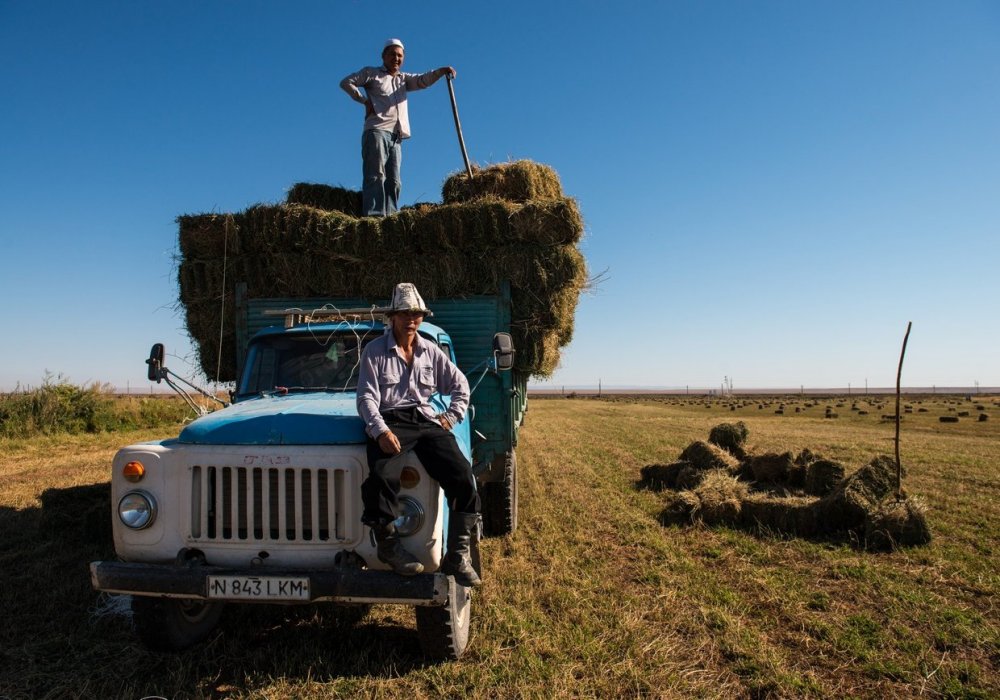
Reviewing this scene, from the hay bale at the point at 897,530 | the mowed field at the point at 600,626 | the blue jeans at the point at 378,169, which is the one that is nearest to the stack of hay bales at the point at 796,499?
the hay bale at the point at 897,530

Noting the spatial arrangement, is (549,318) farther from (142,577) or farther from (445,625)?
(142,577)

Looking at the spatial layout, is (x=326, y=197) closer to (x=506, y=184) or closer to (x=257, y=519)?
(x=506, y=184)

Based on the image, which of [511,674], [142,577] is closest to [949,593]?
[511,674]

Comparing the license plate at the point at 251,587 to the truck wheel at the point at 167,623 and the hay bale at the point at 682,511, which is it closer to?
the truck wheel at the point at 167,623

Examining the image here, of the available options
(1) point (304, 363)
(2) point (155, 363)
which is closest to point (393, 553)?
(1) point (304, 363)

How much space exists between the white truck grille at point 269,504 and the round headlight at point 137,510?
10.3 inches

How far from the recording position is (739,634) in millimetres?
4434

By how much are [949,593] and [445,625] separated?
439cm

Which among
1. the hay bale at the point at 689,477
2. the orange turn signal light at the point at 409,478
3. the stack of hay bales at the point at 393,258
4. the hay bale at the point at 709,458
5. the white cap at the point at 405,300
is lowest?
the hay bale at the point at 689,477

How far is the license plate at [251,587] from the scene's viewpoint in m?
3.56

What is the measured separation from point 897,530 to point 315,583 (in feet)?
20.2

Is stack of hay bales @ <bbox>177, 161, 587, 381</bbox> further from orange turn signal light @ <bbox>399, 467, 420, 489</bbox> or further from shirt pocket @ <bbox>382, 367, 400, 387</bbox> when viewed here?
orange turn signal light @ <bbox>399, 467, 420, 489</bbox>

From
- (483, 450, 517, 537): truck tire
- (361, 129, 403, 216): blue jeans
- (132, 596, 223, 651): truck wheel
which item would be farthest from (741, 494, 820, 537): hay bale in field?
(361, 129, 403, 216): blue jeans

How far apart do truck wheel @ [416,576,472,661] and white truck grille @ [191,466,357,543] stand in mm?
748
